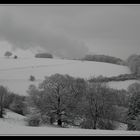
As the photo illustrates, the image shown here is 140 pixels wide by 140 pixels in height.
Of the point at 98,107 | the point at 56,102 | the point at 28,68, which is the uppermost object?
the point at 28,68

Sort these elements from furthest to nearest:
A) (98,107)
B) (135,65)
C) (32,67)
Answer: (98,107)
(32,67)
(135,65)

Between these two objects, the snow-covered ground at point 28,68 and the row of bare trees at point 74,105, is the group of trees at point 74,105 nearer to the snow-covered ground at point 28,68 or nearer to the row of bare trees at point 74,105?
the row of bare trees at point 74,105

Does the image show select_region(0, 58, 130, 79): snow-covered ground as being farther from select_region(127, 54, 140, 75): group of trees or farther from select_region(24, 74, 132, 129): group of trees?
select_region(24, 74, 132, 129): group of trees

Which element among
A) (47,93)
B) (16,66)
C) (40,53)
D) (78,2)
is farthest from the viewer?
(47,93)

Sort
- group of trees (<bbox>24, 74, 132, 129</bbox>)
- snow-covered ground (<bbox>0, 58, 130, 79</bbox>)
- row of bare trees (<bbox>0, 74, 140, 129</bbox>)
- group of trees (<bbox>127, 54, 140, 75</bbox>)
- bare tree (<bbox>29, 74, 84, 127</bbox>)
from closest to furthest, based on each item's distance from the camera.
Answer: group of trees (<bbox>127, 54, 140, 75</bbox>) → snow-covered ground (<bbox>0, 58, 130, 79</bbox>) → row of bare trees (<bbox>0, 74, 140, 129</bbox>) → group of trees (<bbox>24, 74, 132, 129</bbox>) → bare tree (<bbox>29, 74, 84, 127</bbox>)

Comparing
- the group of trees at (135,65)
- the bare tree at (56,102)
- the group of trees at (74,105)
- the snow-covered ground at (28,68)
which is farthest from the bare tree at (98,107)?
the group of trees at (135,65)

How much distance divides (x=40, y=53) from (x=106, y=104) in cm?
573

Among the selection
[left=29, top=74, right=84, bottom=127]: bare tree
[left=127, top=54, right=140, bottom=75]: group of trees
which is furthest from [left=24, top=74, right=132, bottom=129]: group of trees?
[left=127, top=54, right=140, bottom=75]: group of trees

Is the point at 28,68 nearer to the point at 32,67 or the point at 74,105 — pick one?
the point at 32,67

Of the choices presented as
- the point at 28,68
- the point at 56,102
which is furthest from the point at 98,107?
the point at 28,68

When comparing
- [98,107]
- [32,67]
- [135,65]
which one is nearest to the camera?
[135,65]

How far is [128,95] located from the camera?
4523mm
